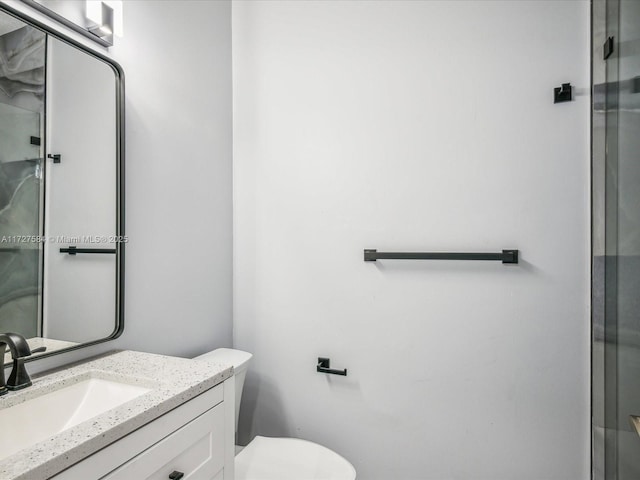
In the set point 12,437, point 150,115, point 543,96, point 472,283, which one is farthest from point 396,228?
point 12,437

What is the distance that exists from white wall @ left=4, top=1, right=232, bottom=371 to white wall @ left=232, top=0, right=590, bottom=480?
0.11m

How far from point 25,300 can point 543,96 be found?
5.66ft

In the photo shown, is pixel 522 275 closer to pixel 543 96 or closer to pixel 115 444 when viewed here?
pixel 543 96

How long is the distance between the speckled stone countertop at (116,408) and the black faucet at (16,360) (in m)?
0.02

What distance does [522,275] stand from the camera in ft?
4.24

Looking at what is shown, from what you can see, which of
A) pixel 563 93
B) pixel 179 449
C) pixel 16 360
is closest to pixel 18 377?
pixel 16 360

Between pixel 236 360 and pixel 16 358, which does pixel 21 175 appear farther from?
pixel 236 360

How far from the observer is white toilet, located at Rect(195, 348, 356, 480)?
4.06ft

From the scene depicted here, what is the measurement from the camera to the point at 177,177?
1.37 metres

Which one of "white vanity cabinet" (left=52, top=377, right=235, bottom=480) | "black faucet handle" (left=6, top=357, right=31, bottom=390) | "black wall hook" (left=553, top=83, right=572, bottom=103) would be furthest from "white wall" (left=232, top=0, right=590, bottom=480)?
"black faucet handle" (left=6, top=357, right=31, bottom=390)

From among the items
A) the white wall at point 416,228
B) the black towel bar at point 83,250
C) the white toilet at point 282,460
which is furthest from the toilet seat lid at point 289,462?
the black towel bar at point 83,250

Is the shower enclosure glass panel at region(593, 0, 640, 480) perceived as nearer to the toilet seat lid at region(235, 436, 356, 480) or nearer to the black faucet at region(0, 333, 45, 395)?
the toilet seat lid at region(235, 436, 356, 480)

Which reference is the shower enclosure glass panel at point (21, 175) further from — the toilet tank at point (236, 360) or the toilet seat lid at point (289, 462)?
the toilet seat lid at point (289, 462)

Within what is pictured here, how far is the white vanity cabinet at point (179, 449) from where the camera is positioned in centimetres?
66
